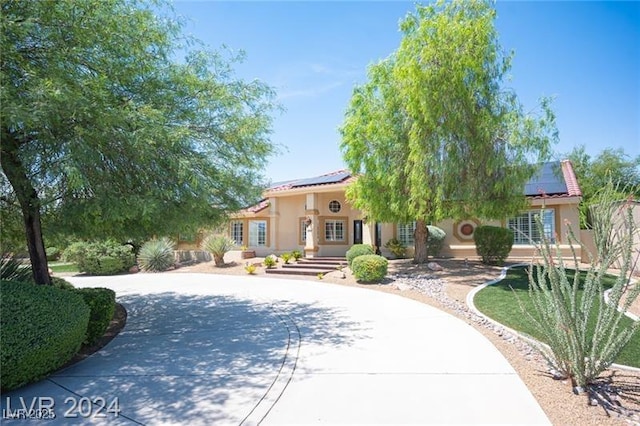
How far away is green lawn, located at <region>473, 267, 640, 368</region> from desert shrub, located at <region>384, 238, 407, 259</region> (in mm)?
7191

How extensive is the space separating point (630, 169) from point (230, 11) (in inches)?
1516

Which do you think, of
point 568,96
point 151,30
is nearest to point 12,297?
point 151,30

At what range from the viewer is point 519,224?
20.0 metres

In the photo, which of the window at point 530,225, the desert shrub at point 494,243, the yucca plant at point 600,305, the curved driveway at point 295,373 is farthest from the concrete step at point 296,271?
the yucca plant at point 600,305

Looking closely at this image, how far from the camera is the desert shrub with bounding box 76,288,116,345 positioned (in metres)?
6.38

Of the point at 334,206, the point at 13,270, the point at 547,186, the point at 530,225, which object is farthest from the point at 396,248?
the point at 13,270

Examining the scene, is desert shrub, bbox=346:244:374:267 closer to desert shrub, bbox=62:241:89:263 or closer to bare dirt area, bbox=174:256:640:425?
bare dirt area, bbox=174:256:640:425

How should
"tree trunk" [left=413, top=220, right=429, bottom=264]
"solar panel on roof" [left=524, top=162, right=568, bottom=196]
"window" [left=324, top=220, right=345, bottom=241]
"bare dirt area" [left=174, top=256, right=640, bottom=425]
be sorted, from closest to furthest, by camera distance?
"bare dirt area" [left=174, top=256, right=640, bottom=425], "tree trunk" [left=413, top=220, right=429, bottom=264], "solar panel on roof" [left=524, top=162, right=568, bottom=196], "window" [left=324, top=220, right=345, bottom=241]

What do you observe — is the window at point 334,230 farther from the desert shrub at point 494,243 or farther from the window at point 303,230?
the desert shrub at point 494,243

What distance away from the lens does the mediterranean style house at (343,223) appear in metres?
18.6

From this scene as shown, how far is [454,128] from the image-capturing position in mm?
13930

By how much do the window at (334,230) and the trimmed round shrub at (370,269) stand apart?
8293 mm

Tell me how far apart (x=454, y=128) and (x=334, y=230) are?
408 inches

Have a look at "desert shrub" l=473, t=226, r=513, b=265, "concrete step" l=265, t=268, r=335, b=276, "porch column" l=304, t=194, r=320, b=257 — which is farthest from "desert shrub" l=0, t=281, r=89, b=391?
"desert shrub" l=473, t=226, r=513, b=265
